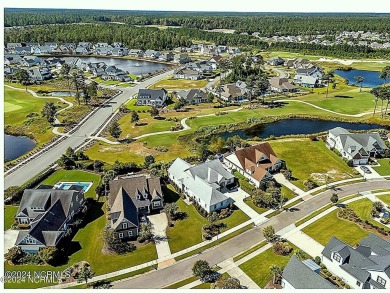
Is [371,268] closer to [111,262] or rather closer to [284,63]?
[111,262]

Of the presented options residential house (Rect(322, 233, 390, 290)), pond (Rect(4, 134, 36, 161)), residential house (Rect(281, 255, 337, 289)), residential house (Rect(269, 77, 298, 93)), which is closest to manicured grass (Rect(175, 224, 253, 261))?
residential house (Rect(281, 255, 337, 289))

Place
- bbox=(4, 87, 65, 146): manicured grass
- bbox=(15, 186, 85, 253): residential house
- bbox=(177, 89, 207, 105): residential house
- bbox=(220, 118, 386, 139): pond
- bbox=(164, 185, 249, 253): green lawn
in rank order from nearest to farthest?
bbox=(15, 186, 85, 253): residential house, bbox=(164, 185, 249, 253): green lawn, bbox=(4, 87, 65, 146): manicured grass, bbox=(220, 118, 386, 139): pond, bbox=(177, 89, 207, 105): residential house

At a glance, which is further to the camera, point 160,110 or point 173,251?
point 160,110

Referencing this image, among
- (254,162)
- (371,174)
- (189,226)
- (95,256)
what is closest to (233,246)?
(189,226)

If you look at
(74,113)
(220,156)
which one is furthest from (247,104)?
(74,113)

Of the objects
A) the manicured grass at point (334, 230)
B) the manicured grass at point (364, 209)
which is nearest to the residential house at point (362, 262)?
the manicured grass at point (334, 230)

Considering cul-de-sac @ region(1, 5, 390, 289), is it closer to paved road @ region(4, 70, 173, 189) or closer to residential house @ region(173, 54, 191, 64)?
paved road @ region(4, 70, 173, 189)
